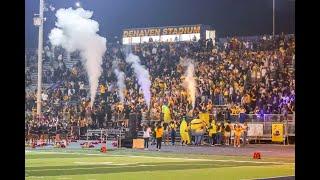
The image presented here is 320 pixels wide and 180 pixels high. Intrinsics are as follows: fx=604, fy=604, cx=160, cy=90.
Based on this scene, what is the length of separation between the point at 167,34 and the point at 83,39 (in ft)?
2.50

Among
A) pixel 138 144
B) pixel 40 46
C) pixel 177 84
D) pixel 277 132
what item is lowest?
pixel 138 144

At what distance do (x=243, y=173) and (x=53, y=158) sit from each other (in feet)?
5.48

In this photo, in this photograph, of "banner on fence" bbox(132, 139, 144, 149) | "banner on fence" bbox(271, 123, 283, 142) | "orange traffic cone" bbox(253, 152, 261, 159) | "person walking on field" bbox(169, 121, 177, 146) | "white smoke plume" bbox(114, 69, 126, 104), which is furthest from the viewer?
"white smoke plume" bbox(114, 69, 126, 104)

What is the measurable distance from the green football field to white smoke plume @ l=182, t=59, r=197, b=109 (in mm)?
454

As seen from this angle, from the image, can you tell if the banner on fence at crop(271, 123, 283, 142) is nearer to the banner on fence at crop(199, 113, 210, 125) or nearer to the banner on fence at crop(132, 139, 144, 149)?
the banner on fence at crop(199, 113, 210, 125)

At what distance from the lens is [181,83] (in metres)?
4.52

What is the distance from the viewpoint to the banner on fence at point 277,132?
13.7ft

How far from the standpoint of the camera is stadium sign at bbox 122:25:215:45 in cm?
435

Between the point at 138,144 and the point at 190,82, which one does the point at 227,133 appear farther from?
the point at 138,144

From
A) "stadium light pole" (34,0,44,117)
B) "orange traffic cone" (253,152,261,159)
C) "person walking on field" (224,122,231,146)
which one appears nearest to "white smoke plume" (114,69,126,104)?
"stadium light pole" (34,0,44,117)

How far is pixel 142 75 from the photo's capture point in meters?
4.54

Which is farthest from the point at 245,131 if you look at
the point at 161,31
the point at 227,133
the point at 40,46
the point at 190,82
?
the point at 40,46

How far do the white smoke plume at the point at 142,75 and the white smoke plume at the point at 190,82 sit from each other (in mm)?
281
